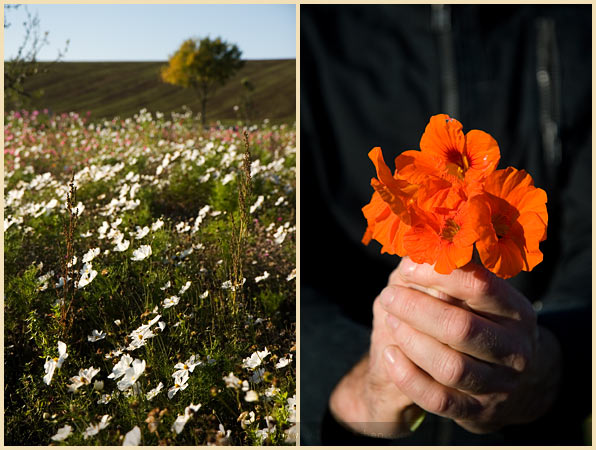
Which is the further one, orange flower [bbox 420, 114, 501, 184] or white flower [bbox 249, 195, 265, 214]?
white flower [bbox 249, 195, 265, 214]

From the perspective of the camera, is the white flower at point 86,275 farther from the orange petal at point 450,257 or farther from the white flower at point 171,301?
the orange petal at point 450,257

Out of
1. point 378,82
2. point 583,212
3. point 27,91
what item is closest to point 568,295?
point 583,212

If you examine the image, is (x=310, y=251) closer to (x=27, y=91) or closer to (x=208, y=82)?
(x=208, y=82)

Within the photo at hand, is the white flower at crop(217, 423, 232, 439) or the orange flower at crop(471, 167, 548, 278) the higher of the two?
the orange flower at crop(471, 167, 548, 278)

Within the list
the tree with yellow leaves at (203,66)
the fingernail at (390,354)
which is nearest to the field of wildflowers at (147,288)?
the tree with yellow leaves at (203,66)

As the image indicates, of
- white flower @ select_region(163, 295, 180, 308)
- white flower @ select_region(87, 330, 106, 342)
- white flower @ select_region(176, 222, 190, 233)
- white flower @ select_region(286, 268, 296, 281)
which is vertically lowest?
white flower @ select_region(87, 330, 106, 342)

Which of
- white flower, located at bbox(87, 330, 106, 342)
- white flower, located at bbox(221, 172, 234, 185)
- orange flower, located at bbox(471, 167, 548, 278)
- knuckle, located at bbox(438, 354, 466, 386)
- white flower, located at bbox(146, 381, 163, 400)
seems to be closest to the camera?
orange flower, located at bbox(471, 167, 548, 278)

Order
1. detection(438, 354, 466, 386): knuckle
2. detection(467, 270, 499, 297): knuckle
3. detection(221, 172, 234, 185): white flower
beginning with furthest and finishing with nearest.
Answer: detection(221, 172, 234, 185): white flower < detection(438, 354, 466, 386): knuckle < detection(467, 270, 499, 297): knuckle

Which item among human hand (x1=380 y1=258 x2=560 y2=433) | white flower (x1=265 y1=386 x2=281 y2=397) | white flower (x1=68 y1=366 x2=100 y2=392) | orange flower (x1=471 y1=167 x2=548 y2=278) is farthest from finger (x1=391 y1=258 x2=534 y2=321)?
white flower (x1=68 y1=366 x2=100 y2=392)

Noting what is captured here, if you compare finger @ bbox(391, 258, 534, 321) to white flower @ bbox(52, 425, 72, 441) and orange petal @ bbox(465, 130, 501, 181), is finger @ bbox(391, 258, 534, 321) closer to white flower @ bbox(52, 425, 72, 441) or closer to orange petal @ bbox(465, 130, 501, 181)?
orange petal @ bbox(465, 130, 501, 181)
